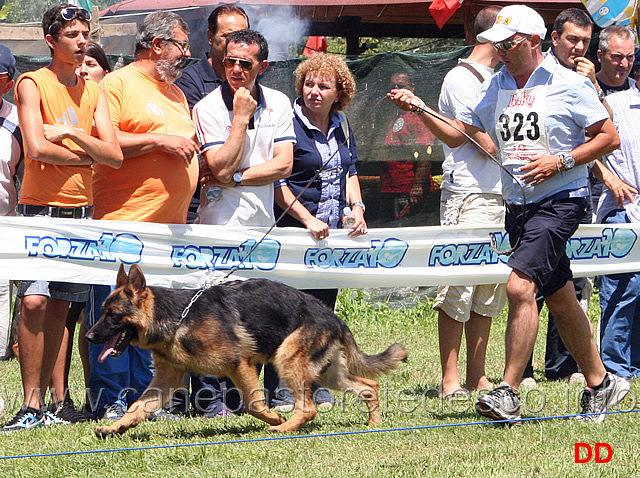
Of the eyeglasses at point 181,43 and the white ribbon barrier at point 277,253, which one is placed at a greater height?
the eyeglasses at point 181,43

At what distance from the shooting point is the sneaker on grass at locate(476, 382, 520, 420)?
509 cm

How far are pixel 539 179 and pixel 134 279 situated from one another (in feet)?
7.82

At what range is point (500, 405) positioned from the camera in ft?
16.7

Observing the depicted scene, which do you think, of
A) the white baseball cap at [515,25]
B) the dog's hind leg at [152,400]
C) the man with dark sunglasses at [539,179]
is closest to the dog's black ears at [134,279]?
the dog's hind leg at [152,400]

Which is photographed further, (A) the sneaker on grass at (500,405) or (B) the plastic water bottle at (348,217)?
(B) the plastic water bottle at (348,217)

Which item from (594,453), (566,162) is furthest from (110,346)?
(566,162)

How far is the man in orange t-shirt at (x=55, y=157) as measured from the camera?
534 cm

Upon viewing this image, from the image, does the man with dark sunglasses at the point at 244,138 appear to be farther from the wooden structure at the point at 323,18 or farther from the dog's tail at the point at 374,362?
the wooden structure at the point at 323,18

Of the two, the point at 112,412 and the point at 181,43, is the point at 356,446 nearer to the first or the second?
the point at 112,412

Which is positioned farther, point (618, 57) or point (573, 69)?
point (618, 57)

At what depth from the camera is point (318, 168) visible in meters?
6.36

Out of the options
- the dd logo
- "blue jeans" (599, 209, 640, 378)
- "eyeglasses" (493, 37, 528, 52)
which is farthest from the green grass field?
"eyeglasses" (493, 37, 528, 52)

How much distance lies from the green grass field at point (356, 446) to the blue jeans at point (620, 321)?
3.15 feet

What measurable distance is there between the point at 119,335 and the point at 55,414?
1185 mm
